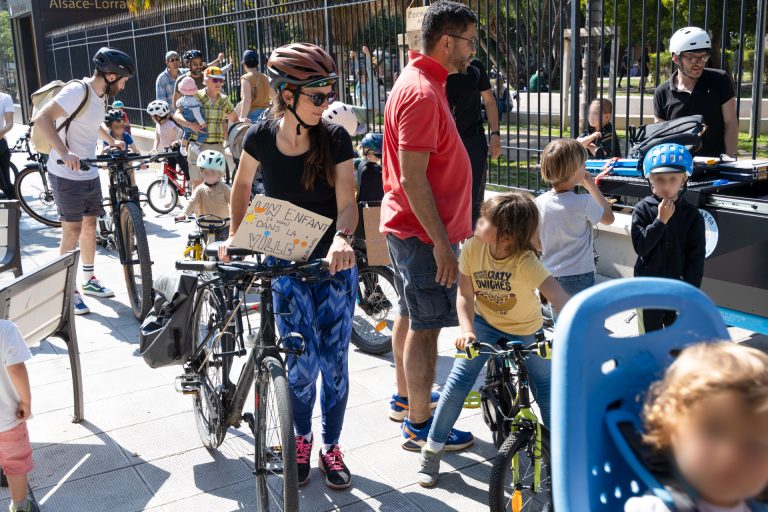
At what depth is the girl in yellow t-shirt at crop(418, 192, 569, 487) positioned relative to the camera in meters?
3.46

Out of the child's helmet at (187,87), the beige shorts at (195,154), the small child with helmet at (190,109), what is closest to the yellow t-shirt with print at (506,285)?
the beige shorts at (195,154)

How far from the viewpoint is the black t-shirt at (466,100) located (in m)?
6.33

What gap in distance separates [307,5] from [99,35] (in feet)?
36.6

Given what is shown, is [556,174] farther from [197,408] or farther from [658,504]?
[658,504]

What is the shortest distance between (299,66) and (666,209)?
193cm

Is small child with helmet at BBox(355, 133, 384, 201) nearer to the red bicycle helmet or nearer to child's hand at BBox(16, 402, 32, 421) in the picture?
the red bicycle helmet

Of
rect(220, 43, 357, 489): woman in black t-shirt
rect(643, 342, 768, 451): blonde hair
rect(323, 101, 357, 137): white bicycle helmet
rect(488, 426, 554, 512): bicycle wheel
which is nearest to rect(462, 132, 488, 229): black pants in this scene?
rect(323, 101, 357, 137): white bicycle helmet

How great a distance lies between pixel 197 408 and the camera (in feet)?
14.0

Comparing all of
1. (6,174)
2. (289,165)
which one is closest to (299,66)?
(289,165)

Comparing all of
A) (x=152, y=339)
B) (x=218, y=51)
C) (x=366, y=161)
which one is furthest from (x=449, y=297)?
(x=218, y=51)

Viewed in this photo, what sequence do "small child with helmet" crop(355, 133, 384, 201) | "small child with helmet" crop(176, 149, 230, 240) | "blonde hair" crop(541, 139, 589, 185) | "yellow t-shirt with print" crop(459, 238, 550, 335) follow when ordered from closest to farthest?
"yellow t-shirt with print" crop(459, 238, 550, 335) → "blonde hair" crop(541, 139, 589, 185) → "small child with helmet" crop(355, 133, 384, 201) → "small child with helmet" crop(176, 149, 230, 240)

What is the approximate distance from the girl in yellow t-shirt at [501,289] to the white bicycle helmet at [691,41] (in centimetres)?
301

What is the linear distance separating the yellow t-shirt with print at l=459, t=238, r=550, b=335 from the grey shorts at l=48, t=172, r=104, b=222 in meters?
4.18

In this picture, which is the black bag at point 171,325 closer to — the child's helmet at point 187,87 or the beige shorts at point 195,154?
the beige shorts at point 195,154
